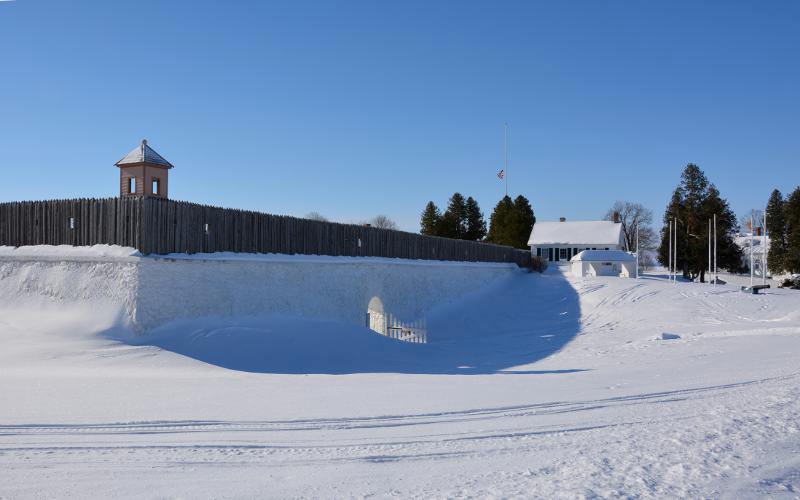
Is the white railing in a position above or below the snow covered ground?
below

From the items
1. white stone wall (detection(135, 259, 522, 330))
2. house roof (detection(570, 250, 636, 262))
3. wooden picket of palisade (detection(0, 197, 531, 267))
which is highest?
wooden picket of palisade (detection(0, 197, 531, 267))

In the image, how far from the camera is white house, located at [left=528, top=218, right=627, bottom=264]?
55219 mm

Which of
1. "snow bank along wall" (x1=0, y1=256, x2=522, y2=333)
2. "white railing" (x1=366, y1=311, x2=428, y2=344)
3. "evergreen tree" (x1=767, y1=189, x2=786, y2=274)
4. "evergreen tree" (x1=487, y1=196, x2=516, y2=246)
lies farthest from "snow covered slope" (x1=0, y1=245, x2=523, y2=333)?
"evergreen tree" (x1=767, y1=189, x2=786, y2=274)

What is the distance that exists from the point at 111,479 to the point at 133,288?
10670 mm

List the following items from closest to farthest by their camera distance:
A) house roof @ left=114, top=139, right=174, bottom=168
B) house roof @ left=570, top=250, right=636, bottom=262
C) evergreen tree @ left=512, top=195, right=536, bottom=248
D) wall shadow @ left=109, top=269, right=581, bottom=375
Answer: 1. wall shadow @ left=109, top=269, right=581, bottom=375
2. house roof @ left=114, top=139, right=174, bottom=168
3. house roof @ left=570, top=250, right=636, bottom=262
4. evergreen tree @ left=512, top=195, right=536, bottom=248

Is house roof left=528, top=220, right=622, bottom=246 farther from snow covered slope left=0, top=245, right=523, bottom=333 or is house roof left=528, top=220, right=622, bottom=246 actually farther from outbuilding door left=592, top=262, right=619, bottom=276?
snow covered slope left=0, top=245, right=523, bottom=333

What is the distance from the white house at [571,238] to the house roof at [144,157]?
41990 mm

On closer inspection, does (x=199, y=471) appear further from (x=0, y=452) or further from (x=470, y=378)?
(x=470, y=378)

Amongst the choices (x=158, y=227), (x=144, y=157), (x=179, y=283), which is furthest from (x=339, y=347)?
(x=144, y=157)

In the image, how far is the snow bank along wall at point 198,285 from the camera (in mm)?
15188

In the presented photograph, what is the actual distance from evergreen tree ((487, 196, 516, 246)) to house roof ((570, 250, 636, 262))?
1566 cm


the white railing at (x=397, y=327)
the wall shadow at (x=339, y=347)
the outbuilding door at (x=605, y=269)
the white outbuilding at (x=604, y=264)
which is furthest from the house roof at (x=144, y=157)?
the outbuilding door at (x=605, y=269)

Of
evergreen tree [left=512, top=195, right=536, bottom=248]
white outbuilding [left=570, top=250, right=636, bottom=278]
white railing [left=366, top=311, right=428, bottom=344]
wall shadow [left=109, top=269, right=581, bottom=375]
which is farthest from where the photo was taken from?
evergreen tree [left=512, top=195, right=536, bottom=248]

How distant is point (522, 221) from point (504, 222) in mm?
1794
